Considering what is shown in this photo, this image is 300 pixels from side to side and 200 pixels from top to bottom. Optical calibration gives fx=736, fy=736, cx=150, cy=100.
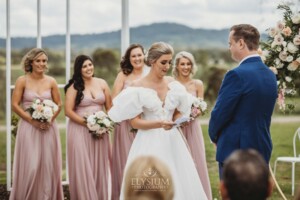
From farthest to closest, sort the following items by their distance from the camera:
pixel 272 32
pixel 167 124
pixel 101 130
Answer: pixel 101 130 → pixel 272 32 → pixel 167 124

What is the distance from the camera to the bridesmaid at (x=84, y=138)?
7.56 meters

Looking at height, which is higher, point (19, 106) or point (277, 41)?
point (277, 41)

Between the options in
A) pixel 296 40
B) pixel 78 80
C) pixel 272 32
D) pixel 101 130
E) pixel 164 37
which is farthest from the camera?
pixel 164 37

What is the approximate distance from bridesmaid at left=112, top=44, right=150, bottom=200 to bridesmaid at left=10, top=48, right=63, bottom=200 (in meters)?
0.63

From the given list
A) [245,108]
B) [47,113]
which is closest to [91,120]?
[47,113]

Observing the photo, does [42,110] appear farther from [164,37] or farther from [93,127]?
[164,37]

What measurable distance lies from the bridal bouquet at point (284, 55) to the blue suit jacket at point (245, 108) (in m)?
1.19

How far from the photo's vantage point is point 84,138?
7.64 m

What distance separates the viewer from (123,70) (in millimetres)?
7777

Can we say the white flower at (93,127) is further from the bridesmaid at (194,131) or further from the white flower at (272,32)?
the white flower at (272,32)

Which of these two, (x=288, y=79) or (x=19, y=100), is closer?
(x=288, y=79)

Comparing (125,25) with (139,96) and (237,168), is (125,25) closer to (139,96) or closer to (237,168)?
(139,96)

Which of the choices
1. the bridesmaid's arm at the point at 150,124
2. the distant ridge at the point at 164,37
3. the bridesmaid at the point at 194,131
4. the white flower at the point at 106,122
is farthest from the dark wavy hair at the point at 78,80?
the distant ridge at the point at 164,37

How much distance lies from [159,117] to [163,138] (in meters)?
0.18
